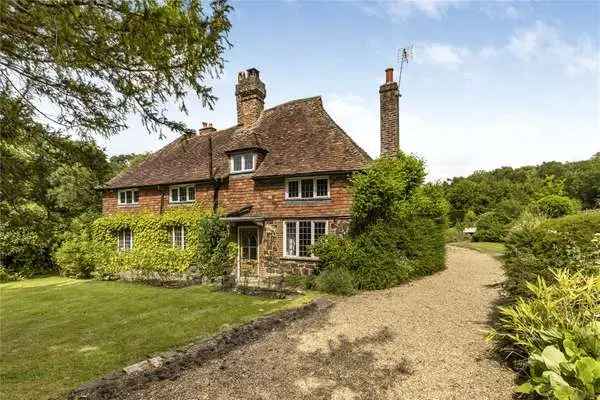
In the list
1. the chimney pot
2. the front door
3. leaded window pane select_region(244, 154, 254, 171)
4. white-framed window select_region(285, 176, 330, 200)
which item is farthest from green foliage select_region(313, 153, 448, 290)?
leaded window pane select_region(244, 154, 254, 171)

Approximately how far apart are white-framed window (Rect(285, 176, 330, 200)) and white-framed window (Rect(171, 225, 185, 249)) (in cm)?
687

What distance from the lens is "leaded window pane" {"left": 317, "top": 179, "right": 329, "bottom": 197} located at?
16031 millimetres

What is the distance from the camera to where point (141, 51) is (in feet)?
12.6

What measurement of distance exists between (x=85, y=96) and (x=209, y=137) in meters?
19.0

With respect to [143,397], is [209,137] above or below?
above

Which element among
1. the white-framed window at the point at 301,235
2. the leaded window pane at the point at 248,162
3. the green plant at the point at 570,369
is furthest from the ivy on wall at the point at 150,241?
the green plant at the point at 570,369

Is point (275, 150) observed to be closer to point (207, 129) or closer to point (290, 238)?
point (290, 238)

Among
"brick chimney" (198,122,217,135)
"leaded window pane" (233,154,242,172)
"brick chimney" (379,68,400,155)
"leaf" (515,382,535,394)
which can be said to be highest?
"brick chimney" (198,122,217,135)

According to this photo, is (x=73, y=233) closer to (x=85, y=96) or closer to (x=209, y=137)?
(x=209, y=137)

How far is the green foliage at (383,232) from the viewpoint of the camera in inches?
536

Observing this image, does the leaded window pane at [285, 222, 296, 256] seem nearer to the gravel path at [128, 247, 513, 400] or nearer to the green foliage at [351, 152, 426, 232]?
→ the green foliage at [351, 152, 426, 232]

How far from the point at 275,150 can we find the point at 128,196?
11093 mm

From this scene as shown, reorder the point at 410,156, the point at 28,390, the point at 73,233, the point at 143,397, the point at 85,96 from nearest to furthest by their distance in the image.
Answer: the point at 85,96, the point at 143,397, the point at 28,390, the point at 410,156, the point at 73,233

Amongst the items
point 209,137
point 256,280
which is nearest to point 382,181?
point 256,280
